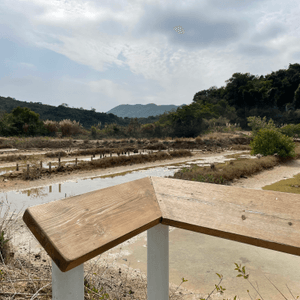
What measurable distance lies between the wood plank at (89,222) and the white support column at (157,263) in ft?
0.40

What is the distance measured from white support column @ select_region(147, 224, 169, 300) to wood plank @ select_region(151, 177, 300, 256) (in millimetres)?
118

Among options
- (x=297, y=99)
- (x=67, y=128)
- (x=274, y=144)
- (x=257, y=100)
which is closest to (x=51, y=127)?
(x=67, y=128)

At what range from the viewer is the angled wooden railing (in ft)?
2.09

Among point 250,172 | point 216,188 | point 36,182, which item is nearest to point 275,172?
point 250,172

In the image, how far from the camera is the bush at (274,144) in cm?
1280

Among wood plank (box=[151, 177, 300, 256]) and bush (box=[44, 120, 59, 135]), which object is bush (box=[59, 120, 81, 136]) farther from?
wood plank (box=[151, 177, 300, 256])

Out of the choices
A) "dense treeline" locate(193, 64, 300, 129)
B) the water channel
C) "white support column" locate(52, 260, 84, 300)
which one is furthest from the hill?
"white support column" locate(52, 260, 84, 300)

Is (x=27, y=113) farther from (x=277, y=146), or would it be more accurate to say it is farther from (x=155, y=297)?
(x=155, y=297)

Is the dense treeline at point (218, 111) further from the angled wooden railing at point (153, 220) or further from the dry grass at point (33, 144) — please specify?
the angled wooden railing at point (153, 220)

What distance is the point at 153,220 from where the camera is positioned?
763 millimetres

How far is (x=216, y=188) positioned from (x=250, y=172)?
921 centimetres

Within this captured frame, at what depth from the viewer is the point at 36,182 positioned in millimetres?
7938

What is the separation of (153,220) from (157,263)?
0.23 metres

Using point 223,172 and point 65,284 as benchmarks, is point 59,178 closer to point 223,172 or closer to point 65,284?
point 223,172
